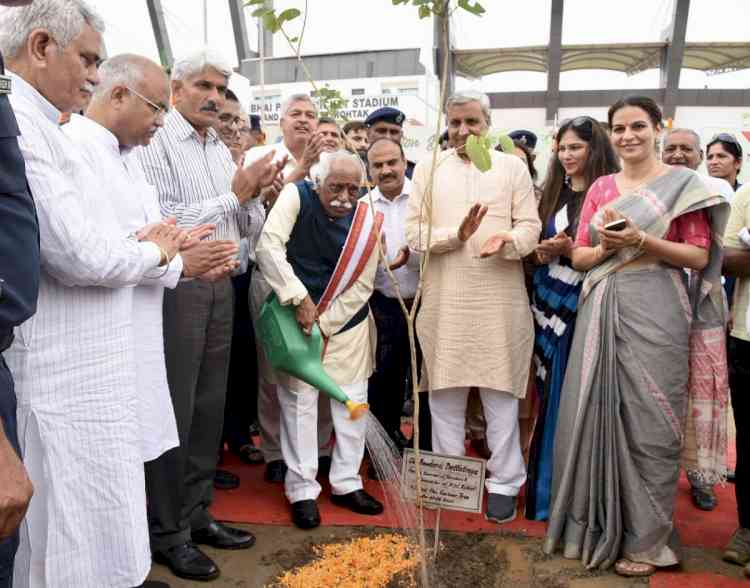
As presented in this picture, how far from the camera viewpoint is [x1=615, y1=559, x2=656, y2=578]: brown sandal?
2.50 m

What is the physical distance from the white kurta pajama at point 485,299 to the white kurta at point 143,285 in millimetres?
1259

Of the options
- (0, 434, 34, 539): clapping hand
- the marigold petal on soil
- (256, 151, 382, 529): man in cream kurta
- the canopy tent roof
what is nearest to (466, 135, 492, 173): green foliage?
(256, 151, 382, 529): man in cream kurta

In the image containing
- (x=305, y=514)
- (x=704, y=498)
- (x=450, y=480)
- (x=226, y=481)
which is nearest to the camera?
(x=450, y=480)

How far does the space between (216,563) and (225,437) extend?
54.3 inches

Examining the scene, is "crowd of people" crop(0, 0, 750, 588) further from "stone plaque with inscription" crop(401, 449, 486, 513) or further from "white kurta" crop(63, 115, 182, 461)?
"stone plaque with inscription" crop(401, 449, 486, 513)

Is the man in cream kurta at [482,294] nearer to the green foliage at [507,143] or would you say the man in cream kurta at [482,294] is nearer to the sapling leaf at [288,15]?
the green foliage at [507,143]

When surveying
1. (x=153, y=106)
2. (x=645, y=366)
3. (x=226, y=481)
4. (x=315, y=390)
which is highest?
(x=153, y=106)

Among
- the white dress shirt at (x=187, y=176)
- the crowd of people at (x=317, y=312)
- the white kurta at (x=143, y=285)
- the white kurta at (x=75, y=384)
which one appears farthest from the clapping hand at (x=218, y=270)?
the white kurta at (x=75, y=384)

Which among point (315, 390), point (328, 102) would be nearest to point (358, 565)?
point (315, 390)

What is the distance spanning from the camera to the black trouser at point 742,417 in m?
2.69

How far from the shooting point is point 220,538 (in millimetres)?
2691

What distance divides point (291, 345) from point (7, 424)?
1.66m

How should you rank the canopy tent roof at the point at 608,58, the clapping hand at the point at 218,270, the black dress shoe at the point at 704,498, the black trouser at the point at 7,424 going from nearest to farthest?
the black trouser at the point at 7,424, the clapping hand at the point at 218,270, the black dress shoe at the point at 704,498, the canopy tent roof at the point at 608,58

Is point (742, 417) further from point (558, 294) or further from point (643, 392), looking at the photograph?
point (558, 294)
